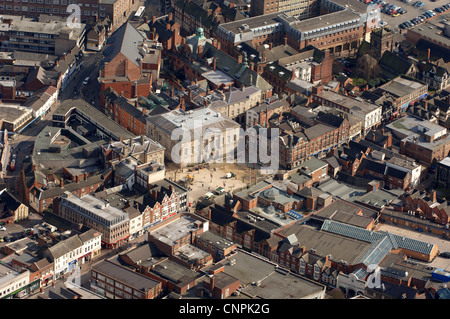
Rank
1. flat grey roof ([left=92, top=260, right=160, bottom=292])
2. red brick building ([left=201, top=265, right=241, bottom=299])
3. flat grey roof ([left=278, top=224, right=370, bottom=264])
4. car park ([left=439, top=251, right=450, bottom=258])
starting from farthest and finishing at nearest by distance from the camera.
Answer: car park ([left=439, top=251, right=450, bottom=258]) → flat grey roof ([left=278, top=224, right=370, bottom=264]) → flat grey roof ([left=92, top=260, right=160, bottom=292]) → red brick building ([left=201, top=265, right=241, bottom=299])

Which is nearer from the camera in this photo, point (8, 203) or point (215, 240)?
point (215, 240)

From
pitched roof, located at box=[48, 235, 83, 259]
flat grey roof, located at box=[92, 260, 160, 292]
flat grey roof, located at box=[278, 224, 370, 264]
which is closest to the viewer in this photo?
flat grey roof, located at box=[92, 260, 160, 292]

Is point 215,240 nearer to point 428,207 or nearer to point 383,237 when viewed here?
point 383,237

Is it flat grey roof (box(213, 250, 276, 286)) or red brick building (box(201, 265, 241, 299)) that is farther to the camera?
flat grey roof (box(213, 250, 276, 286))

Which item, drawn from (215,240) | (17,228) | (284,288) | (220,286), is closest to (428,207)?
(284,288)

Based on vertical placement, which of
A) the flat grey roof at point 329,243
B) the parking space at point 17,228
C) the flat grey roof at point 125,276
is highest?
the flat grey roof at point 125,276

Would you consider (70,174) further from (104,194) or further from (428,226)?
(428,226)

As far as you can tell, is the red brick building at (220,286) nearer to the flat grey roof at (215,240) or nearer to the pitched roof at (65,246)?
the flat grey roof at (215,240)

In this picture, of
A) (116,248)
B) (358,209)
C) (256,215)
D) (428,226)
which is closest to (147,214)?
(116,248)

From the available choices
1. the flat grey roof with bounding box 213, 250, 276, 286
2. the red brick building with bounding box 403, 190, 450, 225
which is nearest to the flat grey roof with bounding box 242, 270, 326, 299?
the flat grey roof with bounding box 213, 250, 276, 286

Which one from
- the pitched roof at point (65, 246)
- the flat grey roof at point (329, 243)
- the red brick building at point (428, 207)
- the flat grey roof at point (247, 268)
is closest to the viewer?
the flat grey roof at point (247, 268)

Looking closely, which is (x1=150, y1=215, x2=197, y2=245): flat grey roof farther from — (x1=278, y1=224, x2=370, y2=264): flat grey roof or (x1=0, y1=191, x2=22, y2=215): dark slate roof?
(x1=0, y1=191, x2=22, y2=215): dark slate roof

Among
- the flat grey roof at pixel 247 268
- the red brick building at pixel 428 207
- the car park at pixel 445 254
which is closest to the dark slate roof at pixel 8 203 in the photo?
the flat grey roof at pixel 247 268
